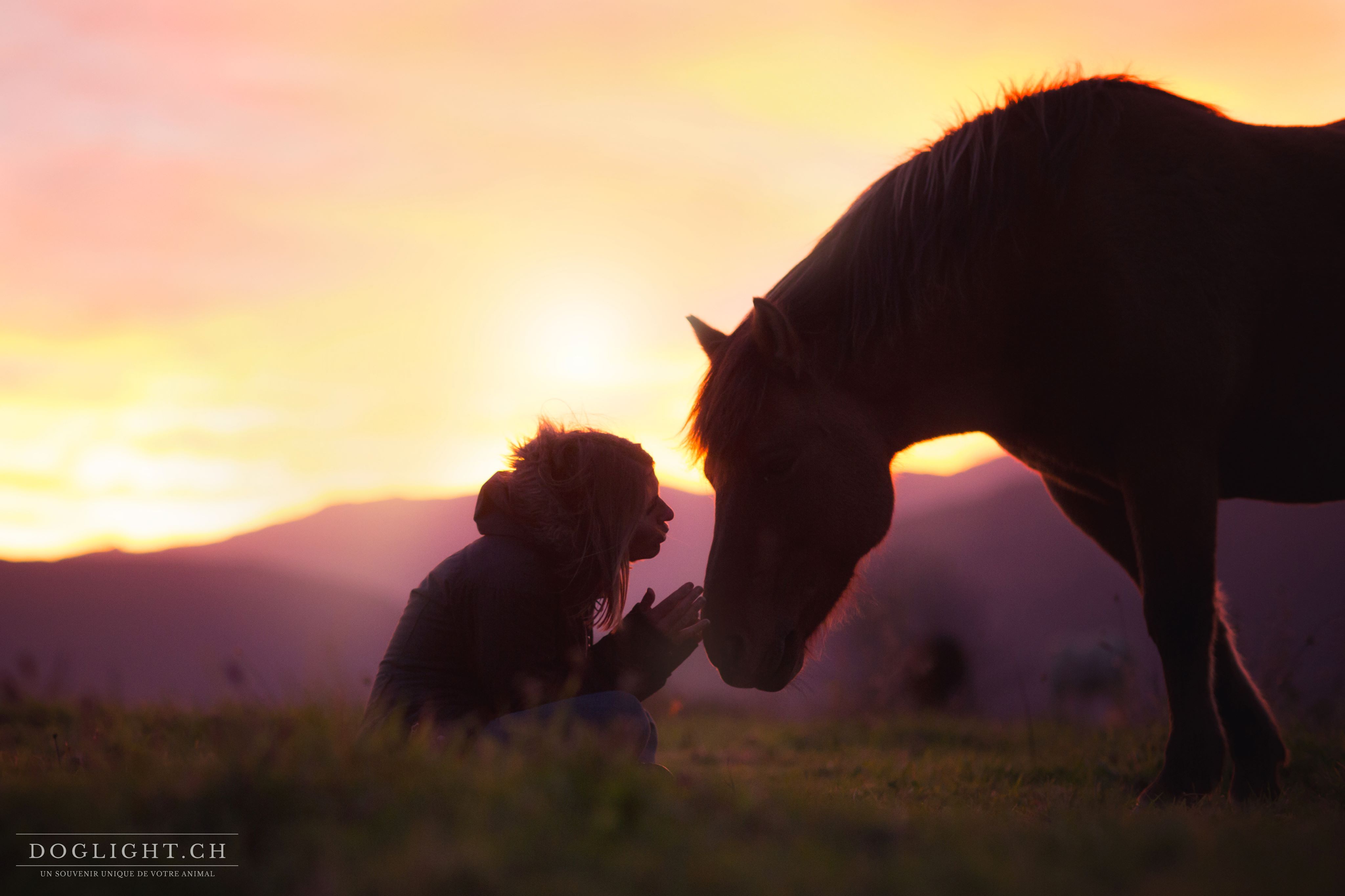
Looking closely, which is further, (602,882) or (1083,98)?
(1083,98)

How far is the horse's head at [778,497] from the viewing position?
3.65 m

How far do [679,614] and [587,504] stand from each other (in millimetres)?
629

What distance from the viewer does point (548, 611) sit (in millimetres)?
3129

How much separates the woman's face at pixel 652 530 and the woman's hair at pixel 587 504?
91 millimetres

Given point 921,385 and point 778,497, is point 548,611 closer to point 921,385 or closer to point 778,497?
point 778,497

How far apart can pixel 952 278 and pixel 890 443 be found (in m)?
0.82

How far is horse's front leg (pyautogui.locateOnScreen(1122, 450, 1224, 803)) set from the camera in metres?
3.30

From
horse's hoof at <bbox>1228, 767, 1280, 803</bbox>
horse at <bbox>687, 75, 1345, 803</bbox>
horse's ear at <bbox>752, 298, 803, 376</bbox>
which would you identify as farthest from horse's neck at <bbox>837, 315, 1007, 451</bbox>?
horse's hoof at <bbox>1228, 767, 1280, 803</bbox>

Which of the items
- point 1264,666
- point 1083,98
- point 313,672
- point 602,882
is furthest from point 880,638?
point 602,882

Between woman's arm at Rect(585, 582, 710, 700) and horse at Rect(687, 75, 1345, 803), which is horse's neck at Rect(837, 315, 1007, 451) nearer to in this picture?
horse at Rect(687, 75, 1345, 803)

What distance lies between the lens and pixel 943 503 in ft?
49.7

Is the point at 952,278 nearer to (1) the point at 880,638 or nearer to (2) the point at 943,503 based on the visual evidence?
(1) the point at 880,638

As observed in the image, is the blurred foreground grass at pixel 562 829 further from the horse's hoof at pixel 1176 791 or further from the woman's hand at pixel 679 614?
the woman's hand at pixel 679 614

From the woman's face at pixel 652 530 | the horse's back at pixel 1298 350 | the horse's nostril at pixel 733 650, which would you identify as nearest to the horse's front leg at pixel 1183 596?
the horse's back at pixel 1298 350
